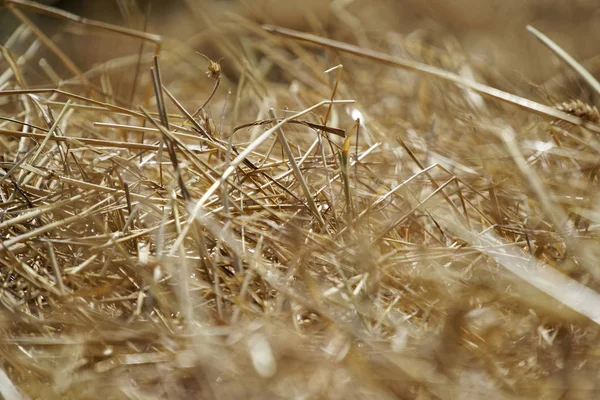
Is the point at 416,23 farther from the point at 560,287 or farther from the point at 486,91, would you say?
the point at 560,287

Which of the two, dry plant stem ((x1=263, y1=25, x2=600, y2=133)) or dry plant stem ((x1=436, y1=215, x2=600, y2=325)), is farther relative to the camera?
dry plant stem ((x1=263, y1=25, x2=600, y2=133))

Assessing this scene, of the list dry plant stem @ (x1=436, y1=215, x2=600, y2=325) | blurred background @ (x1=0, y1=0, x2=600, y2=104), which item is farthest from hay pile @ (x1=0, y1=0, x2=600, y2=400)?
blurred background @ (x1=0, y1=0, x2=600, y2=104)

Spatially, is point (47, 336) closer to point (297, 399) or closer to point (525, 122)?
point (297, 399)

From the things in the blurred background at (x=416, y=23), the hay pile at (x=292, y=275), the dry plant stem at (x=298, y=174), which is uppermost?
the dry plant stem at (x=298, y=174)

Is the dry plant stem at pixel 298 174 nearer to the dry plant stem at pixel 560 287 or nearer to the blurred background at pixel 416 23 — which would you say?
the dry plant stem at pixel 560 287

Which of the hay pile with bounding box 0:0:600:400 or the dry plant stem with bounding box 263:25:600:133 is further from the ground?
the dry plant stem with bounding box 263:25:600:133

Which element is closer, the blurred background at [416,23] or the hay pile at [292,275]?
the hay pile at [292,275]

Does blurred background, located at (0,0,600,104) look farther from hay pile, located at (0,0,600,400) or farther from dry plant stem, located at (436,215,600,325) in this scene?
dry plant stem, located at (436,215,600,325)

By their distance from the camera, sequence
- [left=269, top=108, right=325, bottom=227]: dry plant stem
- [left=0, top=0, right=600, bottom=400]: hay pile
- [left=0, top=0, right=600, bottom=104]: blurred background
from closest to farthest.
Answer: [left=0, top=0, right=600, bottom=400]: hay pile
[left=269, top=108, right=325, bottom=227]: dry plant stem
[left=0, top=0, right=600, bottom=104]: blurred background

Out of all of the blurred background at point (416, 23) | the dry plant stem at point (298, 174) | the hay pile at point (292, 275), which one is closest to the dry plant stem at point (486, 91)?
the hay pile at point (292, 275)

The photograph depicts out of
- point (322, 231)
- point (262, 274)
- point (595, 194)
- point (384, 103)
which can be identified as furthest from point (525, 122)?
point (262, 274)

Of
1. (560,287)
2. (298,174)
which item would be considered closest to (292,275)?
(298,174)
